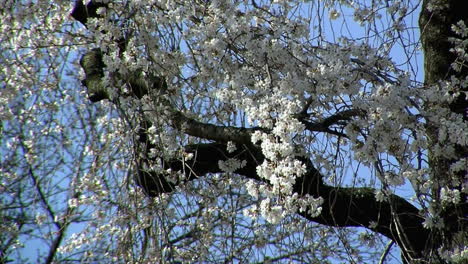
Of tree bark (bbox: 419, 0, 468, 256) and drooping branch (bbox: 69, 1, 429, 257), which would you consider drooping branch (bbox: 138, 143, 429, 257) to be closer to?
drooping branch (bbox: 69, 1, 429, 257)

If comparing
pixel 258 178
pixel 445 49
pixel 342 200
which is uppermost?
pixel 445 49

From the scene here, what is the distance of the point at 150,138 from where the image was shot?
10.4ft

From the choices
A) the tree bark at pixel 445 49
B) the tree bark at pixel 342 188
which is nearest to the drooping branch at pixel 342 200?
the tree bark at pixel 342 188

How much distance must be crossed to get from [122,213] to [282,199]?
1359mm

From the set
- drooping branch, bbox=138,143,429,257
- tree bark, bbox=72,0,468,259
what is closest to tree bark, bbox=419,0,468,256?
tree bark, bbox=72,0,468,259

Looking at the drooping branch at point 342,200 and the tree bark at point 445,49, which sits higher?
the tree bark at point 445,49

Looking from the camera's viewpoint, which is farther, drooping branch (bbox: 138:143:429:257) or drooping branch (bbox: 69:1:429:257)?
drooping branch (bbox: 138:143:429:257)

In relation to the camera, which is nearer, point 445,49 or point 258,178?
point 258,178

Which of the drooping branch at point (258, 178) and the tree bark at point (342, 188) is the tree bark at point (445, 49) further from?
the drooping branch at point (258, 178)

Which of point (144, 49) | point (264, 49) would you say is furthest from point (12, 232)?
point (264, 49)

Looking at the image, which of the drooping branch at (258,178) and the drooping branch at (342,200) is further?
the drooping branch at (342,200)

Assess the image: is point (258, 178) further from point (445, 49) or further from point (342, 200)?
point (445, 49)

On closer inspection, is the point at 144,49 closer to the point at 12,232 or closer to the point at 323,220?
the point at 323,220

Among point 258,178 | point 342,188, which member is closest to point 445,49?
point 342,188
